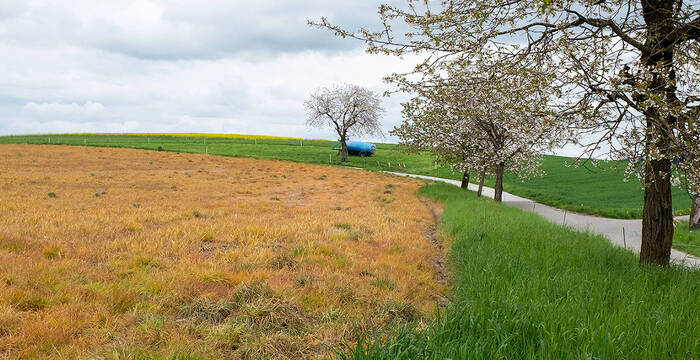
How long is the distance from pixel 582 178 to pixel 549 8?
39500 millimetres

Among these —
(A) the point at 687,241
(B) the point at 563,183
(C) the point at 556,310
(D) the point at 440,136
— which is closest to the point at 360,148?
(B) the point at 563,183

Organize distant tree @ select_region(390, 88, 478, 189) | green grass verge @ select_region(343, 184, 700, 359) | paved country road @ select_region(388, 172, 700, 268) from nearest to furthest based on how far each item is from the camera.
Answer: green grass verge @ select_region(343, 184, 700, 359) → paved country road @ select_region(388, 172, 700, 268) → distant tree @ select_region(390, 88, 478, 189)

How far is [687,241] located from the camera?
14.7 m

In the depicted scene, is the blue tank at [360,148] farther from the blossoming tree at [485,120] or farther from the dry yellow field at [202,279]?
the dry yellow field at [202,279]

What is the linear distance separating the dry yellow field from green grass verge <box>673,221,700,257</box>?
26.8 feet

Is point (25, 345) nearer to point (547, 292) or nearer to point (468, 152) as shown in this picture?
point (547, 292)

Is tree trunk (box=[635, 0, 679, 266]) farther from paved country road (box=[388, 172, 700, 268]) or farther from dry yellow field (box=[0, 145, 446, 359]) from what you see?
paved country road (box=[388, 172, 700, 268])

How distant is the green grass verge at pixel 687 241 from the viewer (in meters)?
13.5

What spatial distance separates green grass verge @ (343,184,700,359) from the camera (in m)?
3.74

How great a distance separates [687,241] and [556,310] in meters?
13.8

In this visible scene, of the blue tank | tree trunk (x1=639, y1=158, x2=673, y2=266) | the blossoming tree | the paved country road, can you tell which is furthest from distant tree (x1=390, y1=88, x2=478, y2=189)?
the blue tank

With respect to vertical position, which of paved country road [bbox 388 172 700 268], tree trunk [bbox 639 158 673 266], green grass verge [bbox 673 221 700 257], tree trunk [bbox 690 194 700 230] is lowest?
paved country road [bbox 388 172 700 268]

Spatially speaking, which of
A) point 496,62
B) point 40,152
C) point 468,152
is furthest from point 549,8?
point 40,152

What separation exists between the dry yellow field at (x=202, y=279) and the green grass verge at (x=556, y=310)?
719 millimetres
